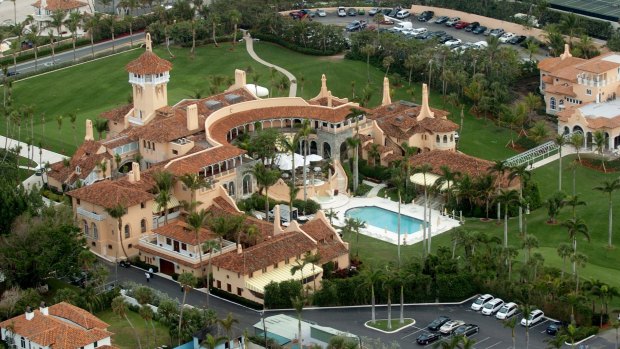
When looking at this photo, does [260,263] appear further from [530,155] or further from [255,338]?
[530,155]

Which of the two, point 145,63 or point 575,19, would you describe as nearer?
point 145,63

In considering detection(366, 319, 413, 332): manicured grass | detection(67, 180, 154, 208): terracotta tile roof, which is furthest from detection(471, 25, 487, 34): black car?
detection(366, 319, 413, 332): manicured grass

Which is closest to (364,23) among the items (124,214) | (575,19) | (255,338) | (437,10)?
(437,10)

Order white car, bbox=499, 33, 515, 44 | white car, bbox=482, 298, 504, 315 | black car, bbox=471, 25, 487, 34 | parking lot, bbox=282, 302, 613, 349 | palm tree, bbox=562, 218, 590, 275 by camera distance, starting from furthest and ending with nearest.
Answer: black car, bbox=471, 25, 487, 34, white car, bbox=499, 33, 515, 44, palm tree, bbox=562, 218, 590, 275, white car, bbox=482, 298, 504, 315, parking lot, bbox=282, 302, 613, 349

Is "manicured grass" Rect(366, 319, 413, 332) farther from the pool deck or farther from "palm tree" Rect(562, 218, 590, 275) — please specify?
the pool deck

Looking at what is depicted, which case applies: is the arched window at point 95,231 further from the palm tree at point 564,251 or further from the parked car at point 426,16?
the parked car at point 426,16

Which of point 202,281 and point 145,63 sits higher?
point 145,63

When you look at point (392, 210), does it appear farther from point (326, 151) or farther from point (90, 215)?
point (90, 215)
